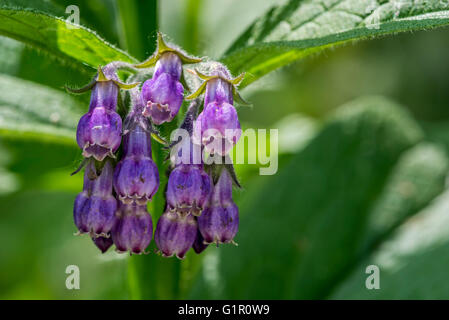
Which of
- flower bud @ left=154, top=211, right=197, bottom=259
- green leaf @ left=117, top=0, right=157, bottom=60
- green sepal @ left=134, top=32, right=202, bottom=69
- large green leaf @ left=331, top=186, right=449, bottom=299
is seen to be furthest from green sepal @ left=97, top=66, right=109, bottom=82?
large green leaf @ left=331, top=186, right=449, bottom=299

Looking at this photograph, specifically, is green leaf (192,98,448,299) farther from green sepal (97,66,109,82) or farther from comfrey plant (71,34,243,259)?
green sepal (97,66,109,82)

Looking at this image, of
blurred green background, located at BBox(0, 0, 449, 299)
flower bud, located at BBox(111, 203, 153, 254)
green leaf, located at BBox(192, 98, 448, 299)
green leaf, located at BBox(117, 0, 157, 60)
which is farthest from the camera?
green leaf, located at BBox(192, 98, 448, 299)

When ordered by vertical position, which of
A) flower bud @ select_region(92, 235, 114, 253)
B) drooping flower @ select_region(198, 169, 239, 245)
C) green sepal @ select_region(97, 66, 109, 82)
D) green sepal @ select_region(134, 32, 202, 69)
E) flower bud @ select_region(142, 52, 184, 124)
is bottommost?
flower bud @ select_region(92, 235, 114, 253)

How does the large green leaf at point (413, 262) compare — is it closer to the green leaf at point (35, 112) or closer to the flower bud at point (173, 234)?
the flower bud at point (173, 234)

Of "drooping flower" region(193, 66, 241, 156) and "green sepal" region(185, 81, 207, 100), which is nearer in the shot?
"drooping flower" region(193, 66, 241, 156)

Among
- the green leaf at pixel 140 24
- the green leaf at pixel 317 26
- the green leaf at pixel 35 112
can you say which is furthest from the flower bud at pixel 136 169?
the green leaf at pixel 35 112

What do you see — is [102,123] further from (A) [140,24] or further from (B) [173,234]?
(A) [140,24]

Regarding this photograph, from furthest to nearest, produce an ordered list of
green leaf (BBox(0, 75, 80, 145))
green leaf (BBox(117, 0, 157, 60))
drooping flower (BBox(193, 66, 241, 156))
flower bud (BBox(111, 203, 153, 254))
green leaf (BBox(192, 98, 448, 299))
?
green leaf (BBox(192, 98, 448, 299))
green leaf (BBox(0, 75, 80, 145))
green leaf (BBox(117, 0, 157, 60))
flower bud (BBox(111, 203, 153, 254))
drooping flower (BBox(193, 66, 241, 156))
